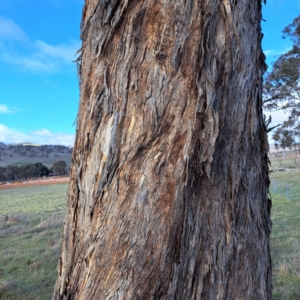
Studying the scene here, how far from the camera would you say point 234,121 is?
165 centimetres

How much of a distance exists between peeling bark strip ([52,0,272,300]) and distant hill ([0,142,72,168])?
69824 millimetres

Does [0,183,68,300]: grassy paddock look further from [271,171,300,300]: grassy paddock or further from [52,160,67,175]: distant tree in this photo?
[52,160,67,175]: distant tree

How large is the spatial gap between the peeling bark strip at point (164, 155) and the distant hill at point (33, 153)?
6982cm

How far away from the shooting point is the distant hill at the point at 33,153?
7106 cm

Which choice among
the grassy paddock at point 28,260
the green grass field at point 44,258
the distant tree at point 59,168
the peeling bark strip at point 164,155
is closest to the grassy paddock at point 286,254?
the green grass field at point 44,258

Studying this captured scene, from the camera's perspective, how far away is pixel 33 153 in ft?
253

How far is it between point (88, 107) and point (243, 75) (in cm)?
80

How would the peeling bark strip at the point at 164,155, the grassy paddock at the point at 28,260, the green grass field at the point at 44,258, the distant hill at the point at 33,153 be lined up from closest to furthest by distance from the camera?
the peeling bark strip at the point at 164,155, the green grass field at the point at 44,258, the grassy paddock at the point at 28,260, the distant hill at the point at 33,153

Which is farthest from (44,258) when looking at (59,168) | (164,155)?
(59,168)

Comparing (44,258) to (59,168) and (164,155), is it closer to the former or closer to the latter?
(164,155)

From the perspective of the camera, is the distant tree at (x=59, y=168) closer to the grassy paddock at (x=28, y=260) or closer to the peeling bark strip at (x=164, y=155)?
the grassy paddock at (x=28, y=260)

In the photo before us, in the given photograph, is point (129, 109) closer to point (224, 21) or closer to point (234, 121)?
point (234, 121)

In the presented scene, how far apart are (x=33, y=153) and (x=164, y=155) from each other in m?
80.5

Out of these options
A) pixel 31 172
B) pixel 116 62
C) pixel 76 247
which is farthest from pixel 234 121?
pixel 31 172
